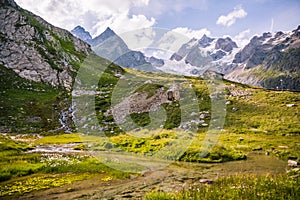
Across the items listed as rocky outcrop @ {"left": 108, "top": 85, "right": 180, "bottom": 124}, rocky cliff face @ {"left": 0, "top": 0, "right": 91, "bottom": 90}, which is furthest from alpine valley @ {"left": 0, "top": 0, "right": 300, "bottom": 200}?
rocky cliff face @ {"left": 0, "top": 0, "right": 91, "bottom": 90}

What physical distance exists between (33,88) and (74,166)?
3831 inches

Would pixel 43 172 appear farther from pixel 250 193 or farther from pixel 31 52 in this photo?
pixel 31 52

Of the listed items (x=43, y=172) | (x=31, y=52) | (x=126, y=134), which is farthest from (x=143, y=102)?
(x=31, y=52)

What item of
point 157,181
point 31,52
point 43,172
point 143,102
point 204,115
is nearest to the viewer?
point 157,181

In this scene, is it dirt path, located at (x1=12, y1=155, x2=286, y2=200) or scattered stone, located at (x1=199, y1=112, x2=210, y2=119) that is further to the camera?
scattered stone, located at (x1=199, y1=112, x2=210, y2=119)

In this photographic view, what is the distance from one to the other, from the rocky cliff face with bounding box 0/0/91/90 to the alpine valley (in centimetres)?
54

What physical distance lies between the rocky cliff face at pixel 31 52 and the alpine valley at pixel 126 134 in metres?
0.54

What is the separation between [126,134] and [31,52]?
9538cm

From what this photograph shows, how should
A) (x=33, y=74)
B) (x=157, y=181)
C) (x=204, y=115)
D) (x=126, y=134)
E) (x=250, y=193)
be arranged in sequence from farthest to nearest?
1. (x=33, y=74)
2. (x=204, y=115)
3. (x=126, y=134)
4. (x=157, y=181)
5. (x=250, y=193)

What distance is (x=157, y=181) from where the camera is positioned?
31.1m

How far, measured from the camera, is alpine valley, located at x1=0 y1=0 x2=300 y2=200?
2748cm

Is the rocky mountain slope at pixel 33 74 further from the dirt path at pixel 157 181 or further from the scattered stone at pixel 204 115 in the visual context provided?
the dirt path at pixel 157 181

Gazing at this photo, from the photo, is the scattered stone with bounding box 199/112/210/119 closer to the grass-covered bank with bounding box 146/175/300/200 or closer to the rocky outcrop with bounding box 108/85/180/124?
the rocky outcrop with bounding box 108/85/180/124

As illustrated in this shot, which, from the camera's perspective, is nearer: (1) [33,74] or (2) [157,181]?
(2) [157,181]
